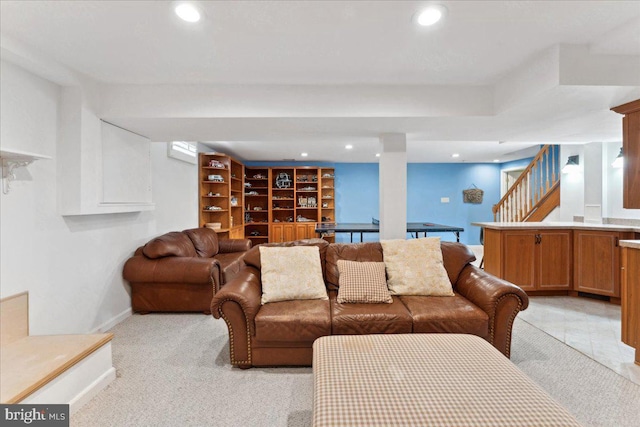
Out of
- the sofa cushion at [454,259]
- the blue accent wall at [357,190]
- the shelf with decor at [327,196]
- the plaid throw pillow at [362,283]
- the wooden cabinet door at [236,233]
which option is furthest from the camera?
the blue accent wall at [357,190]

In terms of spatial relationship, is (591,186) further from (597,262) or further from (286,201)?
(286,201)

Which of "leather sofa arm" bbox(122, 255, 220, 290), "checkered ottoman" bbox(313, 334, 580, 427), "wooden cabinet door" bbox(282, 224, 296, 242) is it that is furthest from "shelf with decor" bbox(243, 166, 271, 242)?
"checkered ottoman" bbox(313, 334, 580, 427)

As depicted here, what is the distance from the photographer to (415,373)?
1.37 m

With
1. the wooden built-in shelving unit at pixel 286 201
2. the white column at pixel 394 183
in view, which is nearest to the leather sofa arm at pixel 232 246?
the wooden built-in shelving unit at pixel 286 201

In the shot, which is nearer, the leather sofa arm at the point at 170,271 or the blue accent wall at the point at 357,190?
the leather sofa arm at the point at 170,271

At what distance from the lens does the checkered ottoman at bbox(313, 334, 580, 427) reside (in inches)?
42.9

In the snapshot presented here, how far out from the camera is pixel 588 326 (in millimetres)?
2877

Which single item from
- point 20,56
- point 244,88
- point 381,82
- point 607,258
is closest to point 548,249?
point 607,258

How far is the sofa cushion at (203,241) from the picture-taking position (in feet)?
13.1

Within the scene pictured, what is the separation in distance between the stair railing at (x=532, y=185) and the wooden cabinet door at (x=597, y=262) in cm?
173

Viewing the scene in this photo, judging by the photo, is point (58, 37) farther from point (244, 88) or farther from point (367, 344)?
point (367, 344)

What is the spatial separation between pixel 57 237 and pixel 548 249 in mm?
5321

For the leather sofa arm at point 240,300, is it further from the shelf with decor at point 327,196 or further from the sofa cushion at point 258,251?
the shelf with decor at point 327,196

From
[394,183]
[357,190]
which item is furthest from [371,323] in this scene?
[357,190]
